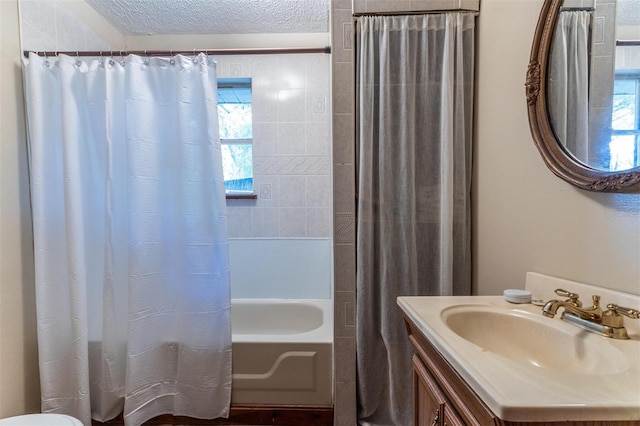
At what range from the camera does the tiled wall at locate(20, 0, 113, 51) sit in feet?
5.06

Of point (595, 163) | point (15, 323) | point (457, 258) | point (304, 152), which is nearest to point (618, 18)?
point (595, 163)

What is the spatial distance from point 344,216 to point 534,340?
34.0 inches

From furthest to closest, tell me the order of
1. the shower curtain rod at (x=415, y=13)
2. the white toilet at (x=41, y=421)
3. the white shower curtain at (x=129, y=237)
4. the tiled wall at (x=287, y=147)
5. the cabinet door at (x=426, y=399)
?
the tiled wall at (x=287, y=147) → the white shower curtain at (x=129, y=237) → the shower curtain rod at (x=415, y=13) → the white toilet at (x=41, y=421) → the cabinet door at (x=426, y=399)

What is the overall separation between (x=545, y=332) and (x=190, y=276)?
60.2 inches

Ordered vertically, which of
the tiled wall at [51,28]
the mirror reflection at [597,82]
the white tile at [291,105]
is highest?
the tiled wall at [51,28]

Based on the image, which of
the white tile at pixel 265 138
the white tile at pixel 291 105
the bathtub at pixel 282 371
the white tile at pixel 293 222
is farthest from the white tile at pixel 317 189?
the bathtub at pixel 282 371

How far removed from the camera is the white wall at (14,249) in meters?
1.43

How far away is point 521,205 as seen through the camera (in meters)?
1.15

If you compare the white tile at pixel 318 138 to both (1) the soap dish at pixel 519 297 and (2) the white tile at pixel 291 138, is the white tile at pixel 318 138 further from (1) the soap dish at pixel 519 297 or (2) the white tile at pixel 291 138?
(1) the soap dish at pixel 519 297

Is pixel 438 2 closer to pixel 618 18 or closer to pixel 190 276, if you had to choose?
pixel 618 18

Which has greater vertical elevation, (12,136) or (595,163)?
(12,136)

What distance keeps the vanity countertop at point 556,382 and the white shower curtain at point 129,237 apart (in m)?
1.27

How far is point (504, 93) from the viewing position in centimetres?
125

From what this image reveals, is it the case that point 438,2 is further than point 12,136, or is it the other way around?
point 12,136
